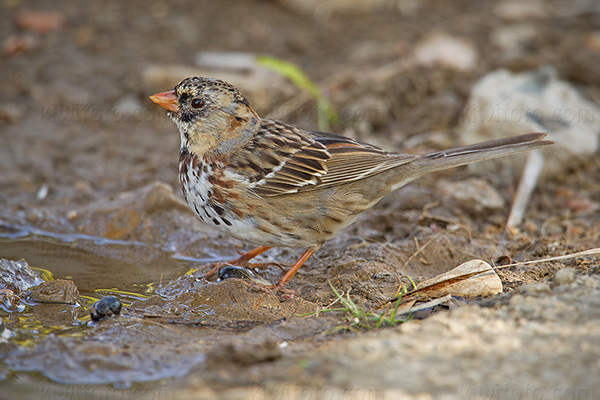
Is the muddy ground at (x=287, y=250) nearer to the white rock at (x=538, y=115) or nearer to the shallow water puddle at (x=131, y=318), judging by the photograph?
the shallow water puddle at (x=131, y=318)

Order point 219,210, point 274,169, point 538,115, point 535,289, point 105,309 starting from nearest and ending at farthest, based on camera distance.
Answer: point 535,289 < point 105,309 < point 219,210 < point 274,169 < point 538,115

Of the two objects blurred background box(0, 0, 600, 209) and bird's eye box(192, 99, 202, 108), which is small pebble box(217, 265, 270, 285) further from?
blurred background box(0, 0, 600, 209)

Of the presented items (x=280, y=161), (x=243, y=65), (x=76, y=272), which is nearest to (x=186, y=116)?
(x=280, y=161)

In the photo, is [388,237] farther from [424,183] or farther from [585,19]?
[585,19]

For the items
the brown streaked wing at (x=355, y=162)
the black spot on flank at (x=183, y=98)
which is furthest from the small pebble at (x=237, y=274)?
the black spot on flank at (x=183, y=98)

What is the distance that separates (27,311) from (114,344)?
0.91m

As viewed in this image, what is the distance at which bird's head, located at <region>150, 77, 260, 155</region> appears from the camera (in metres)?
4.93

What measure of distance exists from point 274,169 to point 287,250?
3.85 ft

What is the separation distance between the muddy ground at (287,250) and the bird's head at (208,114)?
1.03m

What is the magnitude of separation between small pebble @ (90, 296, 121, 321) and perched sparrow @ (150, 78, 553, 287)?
89 cm

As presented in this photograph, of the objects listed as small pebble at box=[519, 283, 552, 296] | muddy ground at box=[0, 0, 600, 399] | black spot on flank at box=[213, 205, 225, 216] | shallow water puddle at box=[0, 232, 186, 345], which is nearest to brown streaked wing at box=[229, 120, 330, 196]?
black spot on flank at box=[213, 205, 225, 216]

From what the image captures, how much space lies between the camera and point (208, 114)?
4953 millimetres

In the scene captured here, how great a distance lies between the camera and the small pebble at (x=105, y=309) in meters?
4.23

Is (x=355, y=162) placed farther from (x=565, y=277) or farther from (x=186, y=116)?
(x=565, y=277)
